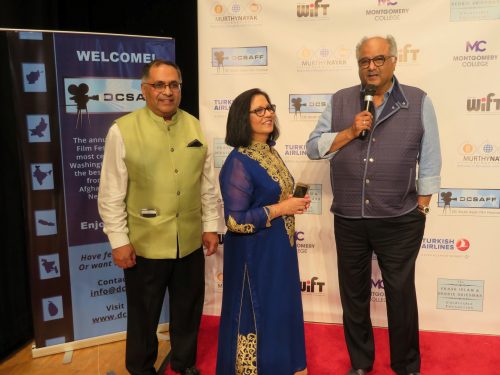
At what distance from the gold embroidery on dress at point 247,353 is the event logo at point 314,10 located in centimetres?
207

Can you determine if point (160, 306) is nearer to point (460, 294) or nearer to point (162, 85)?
point (162, 85)

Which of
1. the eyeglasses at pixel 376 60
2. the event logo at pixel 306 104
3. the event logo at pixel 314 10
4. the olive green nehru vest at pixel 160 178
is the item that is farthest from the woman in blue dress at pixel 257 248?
the event logo at pixel 314 10

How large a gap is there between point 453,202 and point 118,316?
2332 millimetres

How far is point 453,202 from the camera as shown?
9.98 ft

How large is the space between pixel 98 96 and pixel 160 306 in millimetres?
1287

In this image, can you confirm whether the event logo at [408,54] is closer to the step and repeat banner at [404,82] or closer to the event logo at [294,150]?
the step and repeat banner at [404,82]

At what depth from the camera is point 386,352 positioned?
2.85 meters

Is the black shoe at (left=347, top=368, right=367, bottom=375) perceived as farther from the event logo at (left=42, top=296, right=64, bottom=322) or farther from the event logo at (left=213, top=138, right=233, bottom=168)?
the event logo at (left=42, top=296, right=64, bottom=322)

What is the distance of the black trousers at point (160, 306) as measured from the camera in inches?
90.1

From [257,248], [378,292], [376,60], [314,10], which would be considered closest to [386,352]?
[378,292]

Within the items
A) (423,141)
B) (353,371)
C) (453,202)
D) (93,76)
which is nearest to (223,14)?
(93,76)

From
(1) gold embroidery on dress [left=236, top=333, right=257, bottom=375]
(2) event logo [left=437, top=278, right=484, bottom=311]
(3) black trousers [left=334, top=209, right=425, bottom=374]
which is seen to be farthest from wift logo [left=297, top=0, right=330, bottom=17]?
(1) gold embroidery on dress [left=236, top=333, right=257, bottom=375]

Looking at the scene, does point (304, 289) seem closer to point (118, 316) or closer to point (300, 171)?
point (300, 171)

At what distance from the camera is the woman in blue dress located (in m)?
1.97
